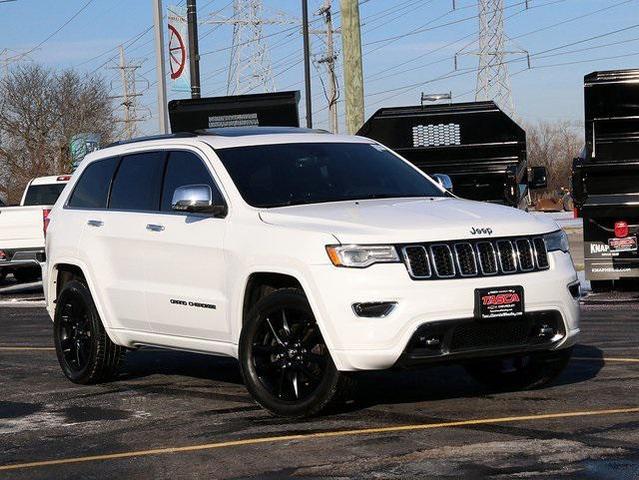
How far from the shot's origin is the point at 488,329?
772 cm

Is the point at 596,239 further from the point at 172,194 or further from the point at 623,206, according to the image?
the point at 172,194

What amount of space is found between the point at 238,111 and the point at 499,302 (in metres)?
14.3

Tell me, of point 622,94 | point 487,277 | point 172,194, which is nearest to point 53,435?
point 172,194

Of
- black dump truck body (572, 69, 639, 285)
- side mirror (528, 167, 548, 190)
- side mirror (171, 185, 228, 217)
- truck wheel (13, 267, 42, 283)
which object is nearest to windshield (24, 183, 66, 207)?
truck wheel (13, 267, 42, 283)

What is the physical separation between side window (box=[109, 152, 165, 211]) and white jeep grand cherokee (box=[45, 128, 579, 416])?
0.05ft

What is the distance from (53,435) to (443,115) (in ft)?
41.3

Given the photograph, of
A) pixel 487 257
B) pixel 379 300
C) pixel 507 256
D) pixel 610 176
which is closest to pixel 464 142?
pixel 610 176

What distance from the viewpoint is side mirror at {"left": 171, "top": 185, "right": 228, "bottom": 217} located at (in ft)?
27.8

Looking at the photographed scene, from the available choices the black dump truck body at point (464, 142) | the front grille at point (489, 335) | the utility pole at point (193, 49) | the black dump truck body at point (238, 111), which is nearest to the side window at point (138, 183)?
the front grille at point (489, 335)

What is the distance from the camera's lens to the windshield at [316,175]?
8.66 m

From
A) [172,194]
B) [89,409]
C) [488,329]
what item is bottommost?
[89,409]

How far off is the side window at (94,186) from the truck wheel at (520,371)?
10.1 ft

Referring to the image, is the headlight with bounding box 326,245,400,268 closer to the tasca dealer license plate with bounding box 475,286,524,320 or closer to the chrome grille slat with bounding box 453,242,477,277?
the chrome grille slat with bounding box 453,242,477,277

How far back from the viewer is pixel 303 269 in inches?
303
